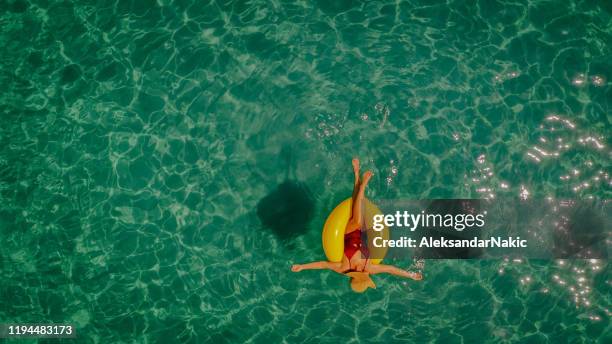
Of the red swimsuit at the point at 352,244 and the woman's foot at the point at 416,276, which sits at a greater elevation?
the red swimsuit at the point at 352,244

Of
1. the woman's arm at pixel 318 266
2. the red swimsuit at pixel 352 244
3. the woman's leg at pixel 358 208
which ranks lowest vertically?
the woman's arm at pixel 318 266

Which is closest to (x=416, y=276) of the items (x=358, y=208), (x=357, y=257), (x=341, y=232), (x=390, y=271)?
(x=390, y=271)

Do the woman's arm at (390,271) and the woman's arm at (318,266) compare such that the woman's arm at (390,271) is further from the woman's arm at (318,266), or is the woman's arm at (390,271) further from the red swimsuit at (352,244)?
the woman's arm at (318,266)

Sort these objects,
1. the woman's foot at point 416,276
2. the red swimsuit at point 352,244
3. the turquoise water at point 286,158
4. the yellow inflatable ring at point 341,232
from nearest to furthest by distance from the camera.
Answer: the red swimsuit at point 352,244 → the yellow inflatable ring at point 341,232 → the woman's foot at point 416,276 → the turquoise water at point 286,158

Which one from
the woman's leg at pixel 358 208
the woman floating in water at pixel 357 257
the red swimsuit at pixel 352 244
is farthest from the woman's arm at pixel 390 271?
the woman's leg at pixel 358 208

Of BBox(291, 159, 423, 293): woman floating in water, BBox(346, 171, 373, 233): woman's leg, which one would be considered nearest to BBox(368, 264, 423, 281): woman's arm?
BBox(291, 159, 423, 293): woman floating in water

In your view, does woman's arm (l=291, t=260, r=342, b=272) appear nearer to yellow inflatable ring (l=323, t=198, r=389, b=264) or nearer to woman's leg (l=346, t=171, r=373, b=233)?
yellow inflatable ring (l=323, t=198, r=389, b=264)

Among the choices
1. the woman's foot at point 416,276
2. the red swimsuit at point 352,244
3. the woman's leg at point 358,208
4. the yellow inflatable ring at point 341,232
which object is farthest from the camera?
the woman's foot at point 416,276

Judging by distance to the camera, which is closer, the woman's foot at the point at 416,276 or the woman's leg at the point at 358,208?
the woman's leg at the point at 358,208
